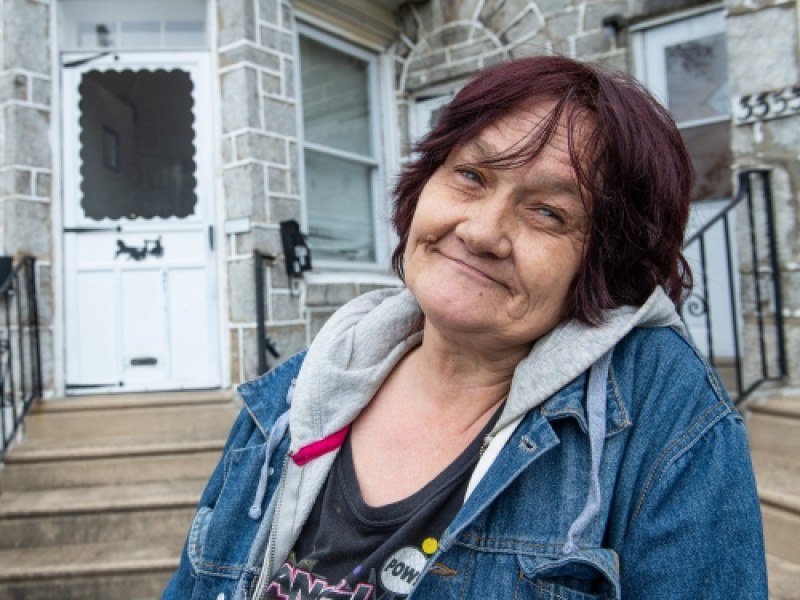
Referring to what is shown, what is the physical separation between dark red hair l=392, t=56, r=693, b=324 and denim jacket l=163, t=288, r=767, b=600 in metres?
0.11

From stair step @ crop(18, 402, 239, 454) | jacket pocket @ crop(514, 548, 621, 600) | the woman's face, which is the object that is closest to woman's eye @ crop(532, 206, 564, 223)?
the woman's face

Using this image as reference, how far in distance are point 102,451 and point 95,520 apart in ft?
1.49

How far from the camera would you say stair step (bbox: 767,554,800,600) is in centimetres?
221

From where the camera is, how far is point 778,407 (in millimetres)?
2977

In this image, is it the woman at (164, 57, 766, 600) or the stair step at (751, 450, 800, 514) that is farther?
the stair step at (751, 450, 800, 514)

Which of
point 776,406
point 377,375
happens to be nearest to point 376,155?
point 776,406

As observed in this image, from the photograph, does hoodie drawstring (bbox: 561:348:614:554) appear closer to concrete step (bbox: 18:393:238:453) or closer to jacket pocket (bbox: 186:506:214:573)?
jacket pocket (bbox: 186:506:214:573)

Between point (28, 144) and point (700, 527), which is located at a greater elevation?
point (28, 144)

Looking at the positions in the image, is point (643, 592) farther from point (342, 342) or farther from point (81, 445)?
point (81, 445)

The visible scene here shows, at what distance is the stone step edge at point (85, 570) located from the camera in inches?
120

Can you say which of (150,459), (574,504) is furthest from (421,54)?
(574,504)

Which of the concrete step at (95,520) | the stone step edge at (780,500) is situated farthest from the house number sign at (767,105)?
the concrete step at (95,520)

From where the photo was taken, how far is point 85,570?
9.99 ft

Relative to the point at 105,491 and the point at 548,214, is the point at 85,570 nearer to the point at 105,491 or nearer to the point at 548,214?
the point at 105,491
